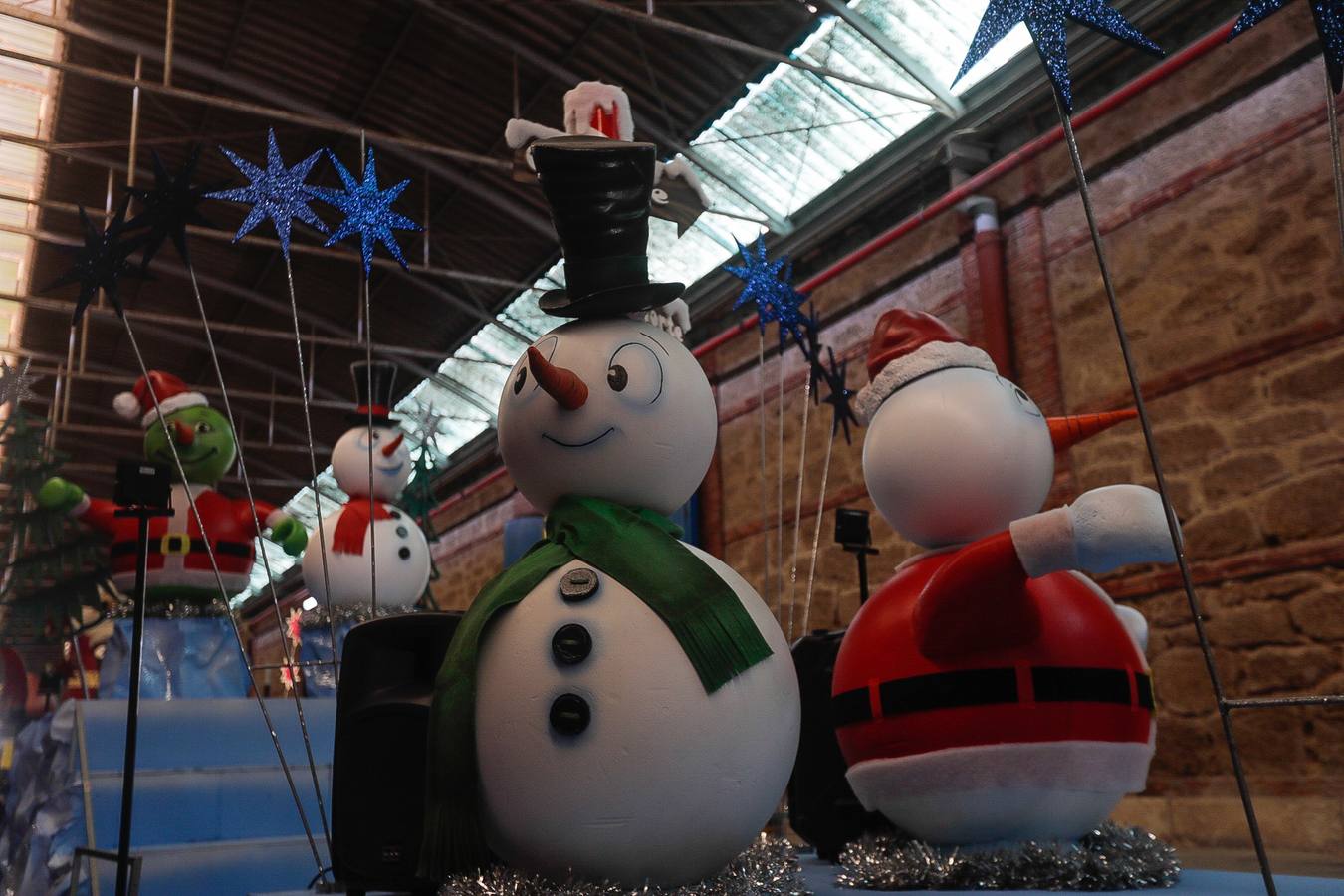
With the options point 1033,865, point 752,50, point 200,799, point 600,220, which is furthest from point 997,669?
point 752,50

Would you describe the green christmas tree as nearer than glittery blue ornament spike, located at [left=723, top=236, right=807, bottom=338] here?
No

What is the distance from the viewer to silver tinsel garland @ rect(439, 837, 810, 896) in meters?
1.80

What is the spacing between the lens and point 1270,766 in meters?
4.57

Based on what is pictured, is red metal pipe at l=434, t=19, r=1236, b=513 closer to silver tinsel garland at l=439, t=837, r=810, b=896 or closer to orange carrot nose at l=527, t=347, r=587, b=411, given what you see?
orange carrot nose at l=527, t=347, r=587, b=411

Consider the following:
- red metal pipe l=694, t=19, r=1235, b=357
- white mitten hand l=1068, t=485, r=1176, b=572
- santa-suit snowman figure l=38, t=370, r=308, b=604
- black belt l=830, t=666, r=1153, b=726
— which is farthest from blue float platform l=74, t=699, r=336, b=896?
red metal pipe l=694, t=19, r=1235, b=357

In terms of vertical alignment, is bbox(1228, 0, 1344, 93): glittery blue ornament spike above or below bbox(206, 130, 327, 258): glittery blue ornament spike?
below

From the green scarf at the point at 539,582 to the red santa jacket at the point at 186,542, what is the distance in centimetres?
335

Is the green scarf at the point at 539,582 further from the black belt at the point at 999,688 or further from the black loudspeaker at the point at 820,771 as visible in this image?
the black loudspeaker at the point at 820,771

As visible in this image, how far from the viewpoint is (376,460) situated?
555 cm

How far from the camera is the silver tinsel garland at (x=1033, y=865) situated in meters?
2.15

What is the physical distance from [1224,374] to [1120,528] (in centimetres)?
371

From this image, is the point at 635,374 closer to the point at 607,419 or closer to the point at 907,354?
the point at 607,419

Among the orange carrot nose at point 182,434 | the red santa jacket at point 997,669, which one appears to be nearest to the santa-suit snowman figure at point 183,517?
the orange carrot nose at point 182,434

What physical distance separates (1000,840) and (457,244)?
29.3 feet
